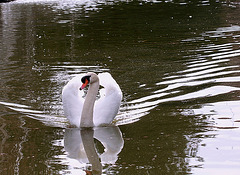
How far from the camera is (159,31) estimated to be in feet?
58.2

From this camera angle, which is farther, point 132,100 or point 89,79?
point 132,100

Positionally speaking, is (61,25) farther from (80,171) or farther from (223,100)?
(80,171)

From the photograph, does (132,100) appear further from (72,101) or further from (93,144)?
(93,144)

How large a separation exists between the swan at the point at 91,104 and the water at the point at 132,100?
0.17 metres

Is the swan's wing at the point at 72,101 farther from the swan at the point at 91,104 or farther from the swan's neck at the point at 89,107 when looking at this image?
the swan's neck at the point at 89,107

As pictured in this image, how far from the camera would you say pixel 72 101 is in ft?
25.1

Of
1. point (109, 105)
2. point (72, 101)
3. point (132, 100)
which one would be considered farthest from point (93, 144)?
point (132, 100)

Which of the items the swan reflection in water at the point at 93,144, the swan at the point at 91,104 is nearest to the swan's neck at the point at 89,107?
the swan at the point at 91,104

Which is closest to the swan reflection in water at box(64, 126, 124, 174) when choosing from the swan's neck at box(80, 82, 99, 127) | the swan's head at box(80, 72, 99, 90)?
the swan's neck at box(80, 82, 99, 127)

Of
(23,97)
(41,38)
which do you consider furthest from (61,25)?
(23,97)

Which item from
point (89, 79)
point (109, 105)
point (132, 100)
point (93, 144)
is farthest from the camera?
point (132, 100)

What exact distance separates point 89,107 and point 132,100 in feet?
5.51

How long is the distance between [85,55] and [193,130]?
22.2 ft

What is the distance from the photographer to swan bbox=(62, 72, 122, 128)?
7.46 meters
